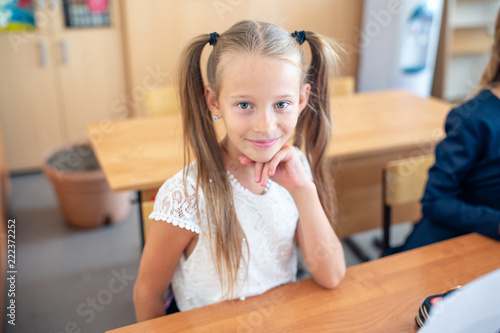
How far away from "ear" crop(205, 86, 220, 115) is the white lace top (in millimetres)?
133

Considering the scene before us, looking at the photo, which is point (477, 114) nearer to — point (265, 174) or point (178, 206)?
point (265, 174)

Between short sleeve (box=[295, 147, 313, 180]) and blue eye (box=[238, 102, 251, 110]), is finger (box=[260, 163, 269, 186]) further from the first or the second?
short sleeve (box=[295, 147, 313, 180])

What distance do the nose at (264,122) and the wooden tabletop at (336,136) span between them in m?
0.75

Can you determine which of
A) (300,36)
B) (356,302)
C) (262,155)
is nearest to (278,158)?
(262,155)

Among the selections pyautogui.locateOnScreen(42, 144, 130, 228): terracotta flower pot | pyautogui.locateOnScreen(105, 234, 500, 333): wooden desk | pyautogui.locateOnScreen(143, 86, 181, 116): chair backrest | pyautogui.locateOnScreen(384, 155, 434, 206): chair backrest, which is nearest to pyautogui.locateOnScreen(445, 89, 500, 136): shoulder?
pyautogui.locateOnScreen(384, 155, 434, 206): chair backrest

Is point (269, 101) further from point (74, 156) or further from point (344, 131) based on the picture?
point (74, 156)

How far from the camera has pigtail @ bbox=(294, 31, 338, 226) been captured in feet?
3.19

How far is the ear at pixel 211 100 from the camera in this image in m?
0.93

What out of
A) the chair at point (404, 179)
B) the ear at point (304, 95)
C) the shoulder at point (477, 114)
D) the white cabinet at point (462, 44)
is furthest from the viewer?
the white cabinet at point (462, 44)

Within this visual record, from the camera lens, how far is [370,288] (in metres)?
1.04

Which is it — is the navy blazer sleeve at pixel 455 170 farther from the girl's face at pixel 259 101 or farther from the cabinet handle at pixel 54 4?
the cabinet handle at pixel 54 4

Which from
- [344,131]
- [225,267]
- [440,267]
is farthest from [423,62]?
[225,267]

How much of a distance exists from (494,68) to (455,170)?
0.33m

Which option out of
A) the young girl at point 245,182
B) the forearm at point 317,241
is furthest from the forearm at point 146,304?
the forearm at point 317,241
